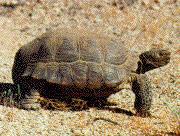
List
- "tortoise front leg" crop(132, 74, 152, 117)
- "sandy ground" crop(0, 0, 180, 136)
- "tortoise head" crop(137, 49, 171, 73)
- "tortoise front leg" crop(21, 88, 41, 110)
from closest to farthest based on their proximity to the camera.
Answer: "sandy ground" crop(0, 0, 180, 136), "tortoise front leg" crop(21, 88, 41, 110), "tortoise front leg" crop(132, 74, 152, 117), "tortoise head" crop(137, 49, 171, 73)

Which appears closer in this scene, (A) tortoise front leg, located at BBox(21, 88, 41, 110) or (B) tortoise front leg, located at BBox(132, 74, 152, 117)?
(A) tortoise front leg, located at BBox(21, 88, 41, 110)

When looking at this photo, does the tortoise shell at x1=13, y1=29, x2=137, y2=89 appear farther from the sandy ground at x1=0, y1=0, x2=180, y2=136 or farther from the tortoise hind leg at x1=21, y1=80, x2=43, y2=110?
the sandy ground at x1=0, y1=0, x2=180, y2=136

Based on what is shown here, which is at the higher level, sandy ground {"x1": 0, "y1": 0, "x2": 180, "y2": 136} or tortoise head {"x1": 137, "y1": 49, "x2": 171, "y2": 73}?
tortoise head {"x1": 137, "y1": 49, "x2": 171, "y2": 73}

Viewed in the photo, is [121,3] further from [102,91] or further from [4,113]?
[4,113]

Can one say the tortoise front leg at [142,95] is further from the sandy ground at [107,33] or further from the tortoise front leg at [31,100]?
the tortoise front leg at [31,100]

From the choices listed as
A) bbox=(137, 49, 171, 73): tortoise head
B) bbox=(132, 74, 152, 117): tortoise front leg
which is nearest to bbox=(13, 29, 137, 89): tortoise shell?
bbox=(132, 74, 152, 117): tortoise front leg

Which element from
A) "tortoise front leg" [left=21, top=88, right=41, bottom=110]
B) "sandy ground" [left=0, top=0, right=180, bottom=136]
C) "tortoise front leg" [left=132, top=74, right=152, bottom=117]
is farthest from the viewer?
"tortoise front leg" [left=132, top=74, right=152, bottom=117]

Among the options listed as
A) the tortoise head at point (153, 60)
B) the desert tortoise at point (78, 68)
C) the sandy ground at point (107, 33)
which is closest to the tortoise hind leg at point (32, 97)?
the desert tortoise at point (78, 68)
